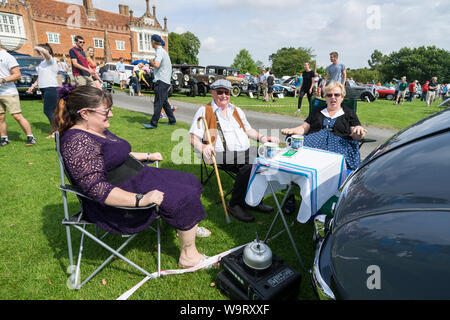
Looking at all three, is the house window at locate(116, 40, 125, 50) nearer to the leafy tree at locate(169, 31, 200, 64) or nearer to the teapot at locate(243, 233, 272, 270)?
the leafy tree at locate(169, 31, 200, 64)

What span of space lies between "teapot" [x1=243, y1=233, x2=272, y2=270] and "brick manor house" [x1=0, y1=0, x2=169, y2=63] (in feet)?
143

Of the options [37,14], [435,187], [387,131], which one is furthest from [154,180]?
[37,14]

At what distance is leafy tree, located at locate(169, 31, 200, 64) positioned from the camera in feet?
196

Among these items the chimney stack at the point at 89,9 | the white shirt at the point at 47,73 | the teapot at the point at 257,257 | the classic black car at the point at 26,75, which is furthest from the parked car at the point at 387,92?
the chimney stack at the point at 89,9

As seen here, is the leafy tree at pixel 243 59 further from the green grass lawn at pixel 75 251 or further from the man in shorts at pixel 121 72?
the green grass lawn at pixel 75 251

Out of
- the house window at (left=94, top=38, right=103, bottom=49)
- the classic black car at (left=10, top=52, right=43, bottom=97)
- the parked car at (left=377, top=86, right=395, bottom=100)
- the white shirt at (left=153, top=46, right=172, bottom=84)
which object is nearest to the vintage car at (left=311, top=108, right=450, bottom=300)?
the white shirt at (left=153, top=46, right=172, bottom=84)

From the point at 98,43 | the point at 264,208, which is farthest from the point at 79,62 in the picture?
the point at 98,43

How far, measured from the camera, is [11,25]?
34.0 m

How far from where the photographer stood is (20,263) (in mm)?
2357
